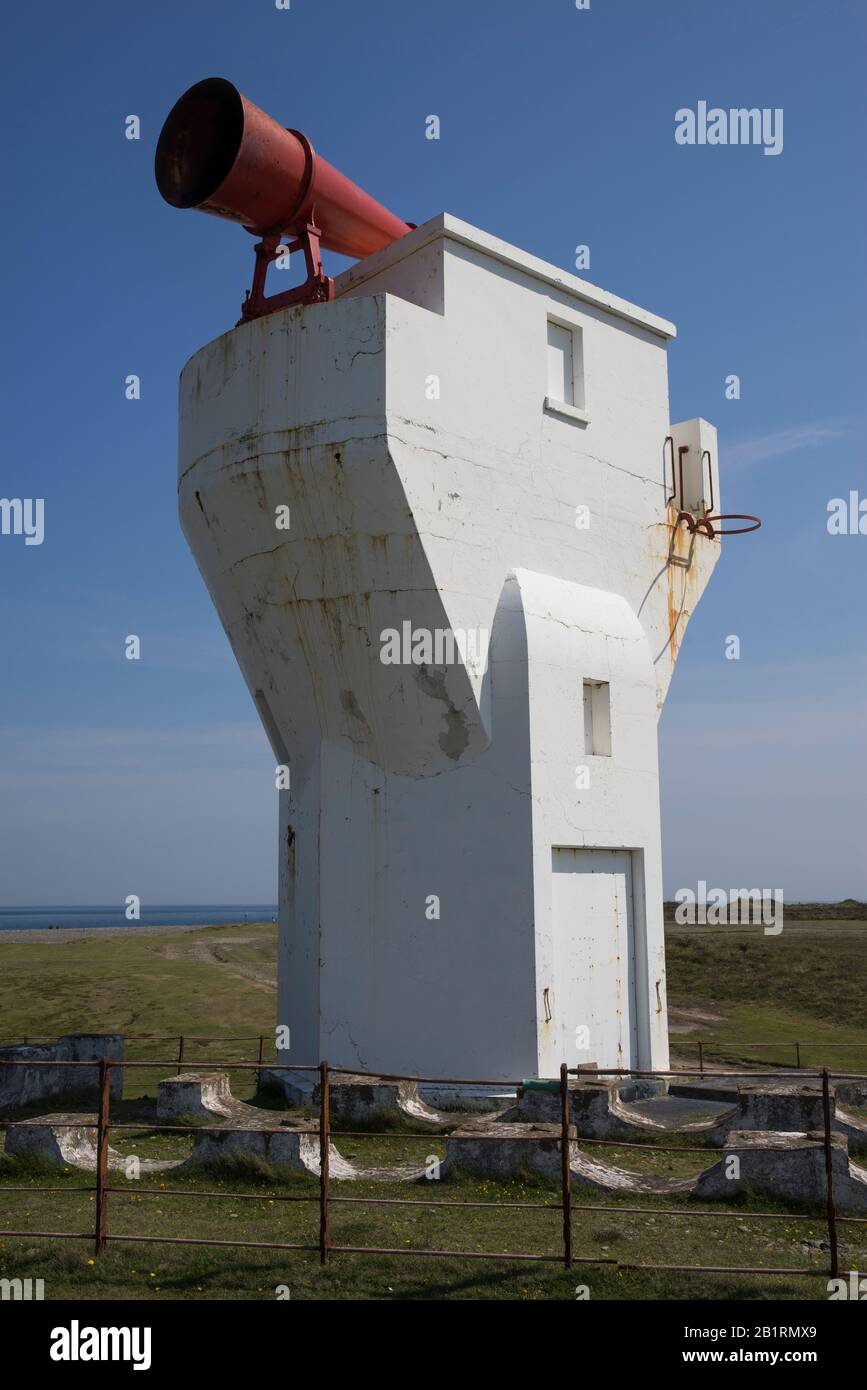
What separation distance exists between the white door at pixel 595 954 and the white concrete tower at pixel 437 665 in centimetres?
4

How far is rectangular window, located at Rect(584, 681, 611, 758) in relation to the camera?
16281 mm

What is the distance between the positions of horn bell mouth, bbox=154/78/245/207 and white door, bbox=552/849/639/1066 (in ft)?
A: 33.4

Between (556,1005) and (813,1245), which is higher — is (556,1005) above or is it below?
above

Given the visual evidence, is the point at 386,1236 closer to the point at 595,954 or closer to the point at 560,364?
the point at 595,954

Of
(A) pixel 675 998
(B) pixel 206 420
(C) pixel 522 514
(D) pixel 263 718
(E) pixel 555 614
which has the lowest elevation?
(A) pixel 675 998

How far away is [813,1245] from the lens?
927 cm

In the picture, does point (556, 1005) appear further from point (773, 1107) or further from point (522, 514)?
point (522, 514)

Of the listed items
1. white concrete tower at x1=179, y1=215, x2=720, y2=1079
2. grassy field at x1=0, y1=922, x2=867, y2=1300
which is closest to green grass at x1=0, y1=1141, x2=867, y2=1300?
grassy field at x1=0, y1=922, x2=867, y2=1300

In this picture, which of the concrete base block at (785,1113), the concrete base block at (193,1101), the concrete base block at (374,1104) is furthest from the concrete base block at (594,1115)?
the concrete base block at (193,1101)

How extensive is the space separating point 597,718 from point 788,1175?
7378mm

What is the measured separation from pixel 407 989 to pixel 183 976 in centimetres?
2724

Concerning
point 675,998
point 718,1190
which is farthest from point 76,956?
point 718,1190

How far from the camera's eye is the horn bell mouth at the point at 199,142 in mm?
15258

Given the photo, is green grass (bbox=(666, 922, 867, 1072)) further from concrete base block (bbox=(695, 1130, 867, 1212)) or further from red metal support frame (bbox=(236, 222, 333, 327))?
red metal support frame (bbox=(236, 222, 333, 327))
